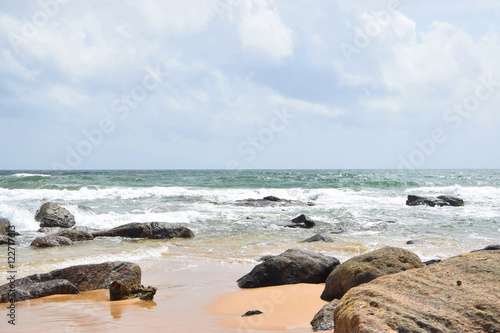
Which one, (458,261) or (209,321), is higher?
(458,261)

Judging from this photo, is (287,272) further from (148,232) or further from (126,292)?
(148,232)

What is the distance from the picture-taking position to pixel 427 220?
53.6 feet

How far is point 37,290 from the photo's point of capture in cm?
544

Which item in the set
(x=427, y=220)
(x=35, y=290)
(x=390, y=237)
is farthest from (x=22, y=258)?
(x=427, y=220)

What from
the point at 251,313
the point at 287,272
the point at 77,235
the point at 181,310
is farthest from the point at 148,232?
the point at 251,313

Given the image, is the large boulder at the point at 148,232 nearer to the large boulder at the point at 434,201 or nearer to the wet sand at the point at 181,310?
the wet sand at the point at 181,310

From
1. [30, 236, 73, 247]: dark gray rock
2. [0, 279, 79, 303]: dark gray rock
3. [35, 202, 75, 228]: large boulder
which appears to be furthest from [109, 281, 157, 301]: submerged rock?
[35, 202, 75, 228]: large boulder

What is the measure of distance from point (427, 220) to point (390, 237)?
17.0 ft

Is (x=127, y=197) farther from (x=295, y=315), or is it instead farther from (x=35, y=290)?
(x=295, y=315)

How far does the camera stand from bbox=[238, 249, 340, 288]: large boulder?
242 inches

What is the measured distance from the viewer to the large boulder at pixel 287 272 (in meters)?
6.15

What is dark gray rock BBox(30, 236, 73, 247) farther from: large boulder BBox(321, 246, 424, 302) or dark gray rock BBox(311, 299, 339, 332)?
dark gray rock BBox(311, 299, 339, 332)

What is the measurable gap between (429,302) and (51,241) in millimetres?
9412

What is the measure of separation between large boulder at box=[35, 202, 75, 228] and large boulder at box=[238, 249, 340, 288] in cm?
1011
